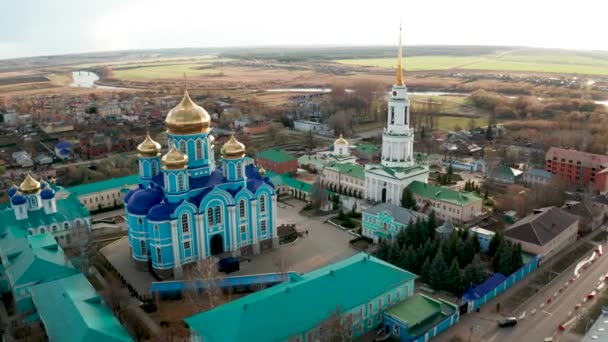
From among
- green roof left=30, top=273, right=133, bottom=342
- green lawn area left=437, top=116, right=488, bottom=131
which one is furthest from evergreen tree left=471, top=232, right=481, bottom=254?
green lawn area left=437, top=116, right=488, bottom=131

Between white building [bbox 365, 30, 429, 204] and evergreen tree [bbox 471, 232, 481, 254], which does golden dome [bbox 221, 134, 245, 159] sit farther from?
evergreen tree [bbox 471, 232, 481, 254]

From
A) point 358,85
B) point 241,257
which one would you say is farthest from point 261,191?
point 358,85

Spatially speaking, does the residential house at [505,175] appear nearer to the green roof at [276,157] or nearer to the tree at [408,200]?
the tree at [408,200]

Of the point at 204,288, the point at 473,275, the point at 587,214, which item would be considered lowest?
Answer: the point at 204,288

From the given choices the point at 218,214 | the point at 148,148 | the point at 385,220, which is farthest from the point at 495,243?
the point at 148,148

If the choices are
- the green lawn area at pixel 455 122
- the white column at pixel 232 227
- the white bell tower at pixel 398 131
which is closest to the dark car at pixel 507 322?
the white column at pixel 232 227

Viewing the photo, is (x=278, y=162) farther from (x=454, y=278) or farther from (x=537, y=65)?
(x=537, y=65)
